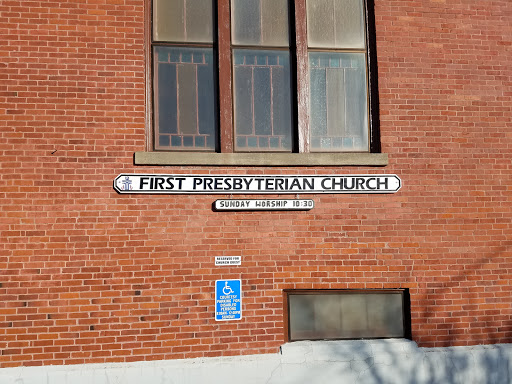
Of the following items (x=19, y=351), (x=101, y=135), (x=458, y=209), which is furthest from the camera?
(x=458, y=209)

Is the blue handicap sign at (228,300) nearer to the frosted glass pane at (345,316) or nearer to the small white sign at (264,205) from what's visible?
the frosted glass pane at (345,316)

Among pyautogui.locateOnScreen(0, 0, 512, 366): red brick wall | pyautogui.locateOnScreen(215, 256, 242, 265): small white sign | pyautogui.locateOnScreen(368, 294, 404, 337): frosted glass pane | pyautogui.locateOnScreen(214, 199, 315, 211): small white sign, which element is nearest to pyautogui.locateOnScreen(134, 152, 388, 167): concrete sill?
pyautogui.locateOnScreen(0, 0, 512, 366): red brick wall

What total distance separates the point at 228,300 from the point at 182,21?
11.9 feet

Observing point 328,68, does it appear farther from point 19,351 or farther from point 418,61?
point 19,351

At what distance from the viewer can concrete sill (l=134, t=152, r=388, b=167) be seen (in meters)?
5.48

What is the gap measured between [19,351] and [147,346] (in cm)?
141

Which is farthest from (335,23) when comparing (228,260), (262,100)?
(228,260)

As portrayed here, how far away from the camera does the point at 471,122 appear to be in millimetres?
6043

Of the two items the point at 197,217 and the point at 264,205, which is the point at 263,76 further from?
the point at 197,217

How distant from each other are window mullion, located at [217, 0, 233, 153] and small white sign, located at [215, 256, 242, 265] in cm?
133

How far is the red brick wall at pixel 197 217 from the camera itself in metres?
5.29

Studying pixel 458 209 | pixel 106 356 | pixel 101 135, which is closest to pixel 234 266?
pixel 106 356

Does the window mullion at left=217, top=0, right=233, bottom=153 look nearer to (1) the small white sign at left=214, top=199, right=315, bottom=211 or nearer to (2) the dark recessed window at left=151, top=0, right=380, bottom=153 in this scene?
(2) the dark recessed window at left=151, top=0, right=380, bottom=153

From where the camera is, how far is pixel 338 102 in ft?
20.0
